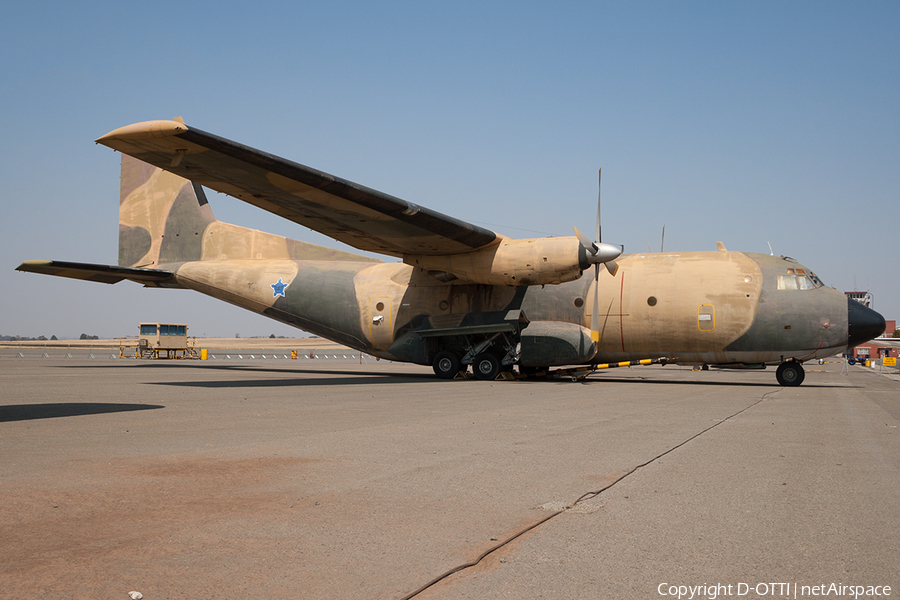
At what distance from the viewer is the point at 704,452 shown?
6633mm

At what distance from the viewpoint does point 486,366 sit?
64.6 ft

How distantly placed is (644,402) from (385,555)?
9963mm

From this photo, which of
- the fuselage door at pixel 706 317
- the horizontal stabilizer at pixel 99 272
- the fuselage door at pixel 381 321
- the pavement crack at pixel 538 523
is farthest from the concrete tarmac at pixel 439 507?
the horizontal stabilizer at pixel 99 272

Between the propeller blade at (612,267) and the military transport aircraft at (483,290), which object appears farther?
the propeller blade at (612,267)

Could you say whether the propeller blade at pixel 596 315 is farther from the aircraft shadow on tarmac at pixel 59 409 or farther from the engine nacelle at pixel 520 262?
the aircraft shadow on tarmac at pixel 59 409

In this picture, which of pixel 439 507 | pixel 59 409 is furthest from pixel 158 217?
Result: pixel 439 507

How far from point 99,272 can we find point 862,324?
2319 cm

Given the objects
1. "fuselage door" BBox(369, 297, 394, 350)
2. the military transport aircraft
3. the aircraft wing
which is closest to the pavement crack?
the aircraft wing

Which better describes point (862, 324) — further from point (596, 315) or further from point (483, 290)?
point (483, 290)

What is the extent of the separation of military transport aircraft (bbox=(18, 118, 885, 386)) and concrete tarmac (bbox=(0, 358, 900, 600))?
8.19 meters

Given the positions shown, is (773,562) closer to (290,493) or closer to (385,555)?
(385,555)

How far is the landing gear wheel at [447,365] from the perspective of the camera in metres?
20.3

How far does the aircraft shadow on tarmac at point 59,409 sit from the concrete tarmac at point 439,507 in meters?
0.12

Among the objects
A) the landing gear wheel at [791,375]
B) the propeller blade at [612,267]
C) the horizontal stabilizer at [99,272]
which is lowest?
the landing gear wheel at [791,375]
